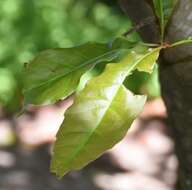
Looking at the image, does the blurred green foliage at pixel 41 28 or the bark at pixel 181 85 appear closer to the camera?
the bark at pixel 181 85

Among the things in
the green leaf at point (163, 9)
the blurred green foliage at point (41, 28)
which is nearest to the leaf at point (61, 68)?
the green leaf at point (163, 9)

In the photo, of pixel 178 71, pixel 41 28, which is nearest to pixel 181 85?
pixel 178 71

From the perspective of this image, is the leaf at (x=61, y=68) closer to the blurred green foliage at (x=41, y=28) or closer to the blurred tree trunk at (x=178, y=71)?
the blurred tree trunk at (x=178, y=71)

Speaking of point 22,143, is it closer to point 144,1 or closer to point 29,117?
point 29,117

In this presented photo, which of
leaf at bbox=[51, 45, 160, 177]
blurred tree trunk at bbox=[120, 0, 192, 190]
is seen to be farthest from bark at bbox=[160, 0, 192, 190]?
leaf at bbox=[51, 45, 160, 177]

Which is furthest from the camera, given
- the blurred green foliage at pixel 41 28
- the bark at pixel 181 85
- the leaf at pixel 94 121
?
the blurred green foliage at pixel 41 28

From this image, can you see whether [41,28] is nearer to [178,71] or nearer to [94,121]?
[178,71]
